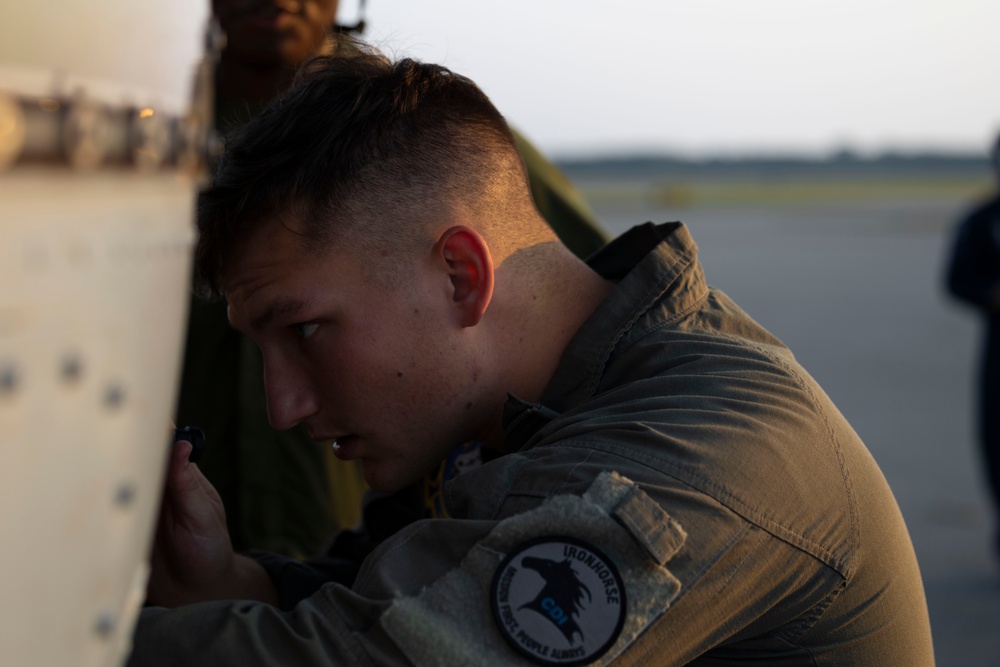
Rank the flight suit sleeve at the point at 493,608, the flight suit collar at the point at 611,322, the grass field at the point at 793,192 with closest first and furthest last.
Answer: the flight suit sleeve at the point at 493,608
the flight suit collar at the point at 611,322
the grass field at the point at 793,192

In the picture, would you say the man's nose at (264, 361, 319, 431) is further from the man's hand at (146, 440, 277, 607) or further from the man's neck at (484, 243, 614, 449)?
the man's neck at (484, 243, 614, 449)

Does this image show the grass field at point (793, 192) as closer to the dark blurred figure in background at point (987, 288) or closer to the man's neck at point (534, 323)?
the dark blurred figure in background at point (987, 288)

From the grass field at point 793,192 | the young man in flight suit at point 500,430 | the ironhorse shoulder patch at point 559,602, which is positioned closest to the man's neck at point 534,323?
the young man in flight suit at point 500,430

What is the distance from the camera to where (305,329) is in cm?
139

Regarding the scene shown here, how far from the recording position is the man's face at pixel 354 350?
1.38 metres

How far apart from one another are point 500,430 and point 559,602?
61 cm

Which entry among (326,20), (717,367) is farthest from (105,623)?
(326,20)

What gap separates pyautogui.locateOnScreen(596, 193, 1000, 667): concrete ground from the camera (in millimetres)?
4496

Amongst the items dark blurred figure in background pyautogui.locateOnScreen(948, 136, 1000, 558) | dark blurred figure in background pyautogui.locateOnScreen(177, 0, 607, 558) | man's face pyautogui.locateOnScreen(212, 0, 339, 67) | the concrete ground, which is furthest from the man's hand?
dark blurred figure in background pyautogui.locateOnScreen(948, 136, 1000, 558)

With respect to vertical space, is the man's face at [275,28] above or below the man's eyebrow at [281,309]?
above

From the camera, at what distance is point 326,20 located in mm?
2396

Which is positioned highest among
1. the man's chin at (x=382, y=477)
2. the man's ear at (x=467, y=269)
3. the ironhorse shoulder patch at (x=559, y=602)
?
the man's ear at (x=467, y=269)

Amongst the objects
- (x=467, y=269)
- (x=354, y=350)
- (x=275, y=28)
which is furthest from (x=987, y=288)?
(x=354, y=350)

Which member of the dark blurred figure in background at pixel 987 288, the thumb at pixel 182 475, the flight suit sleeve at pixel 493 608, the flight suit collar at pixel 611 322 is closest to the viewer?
the flight suit sleeve at pixel 493 608
